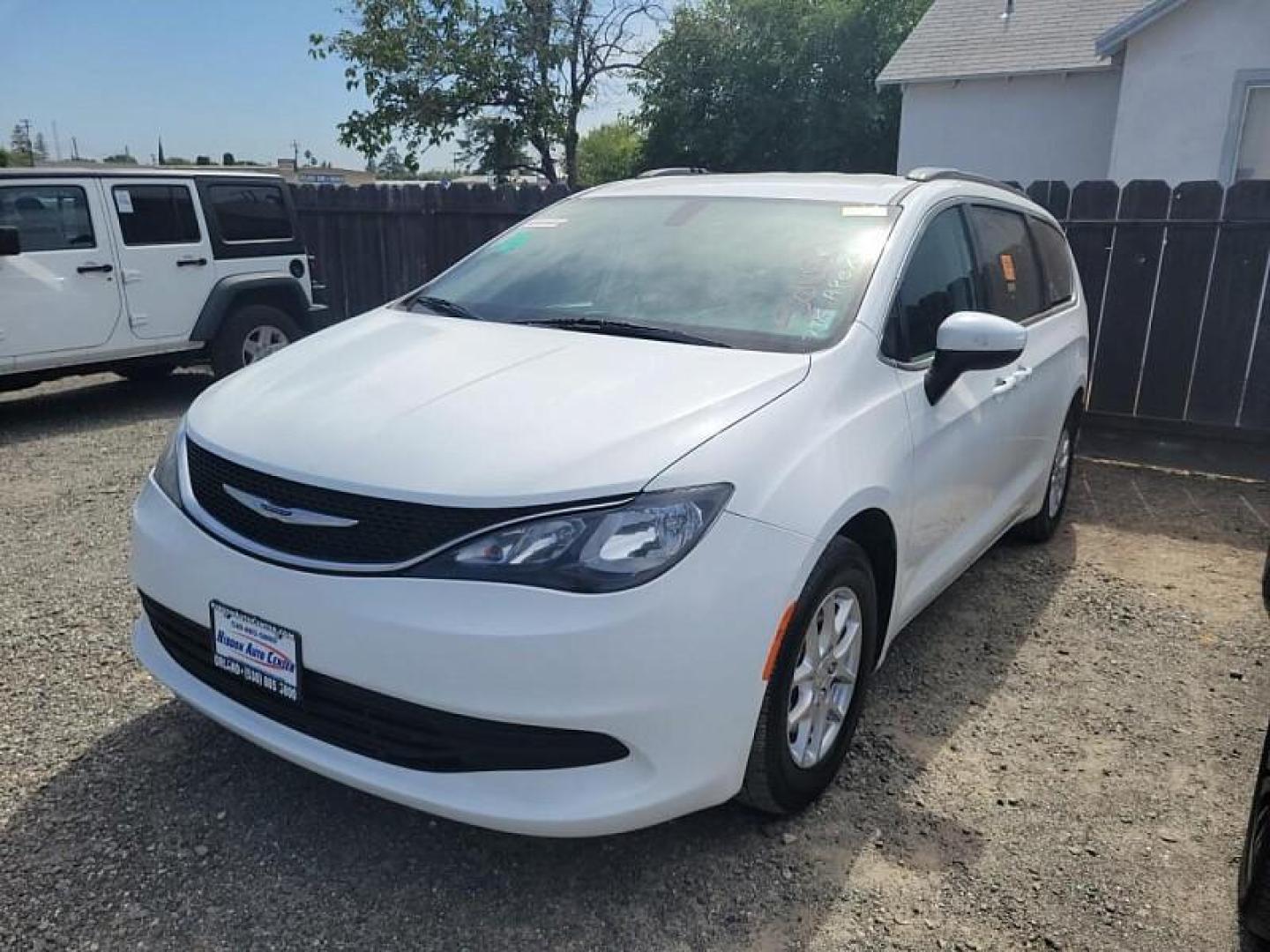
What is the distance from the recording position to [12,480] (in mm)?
5801

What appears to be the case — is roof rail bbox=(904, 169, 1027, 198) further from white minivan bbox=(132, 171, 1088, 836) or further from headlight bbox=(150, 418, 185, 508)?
headlight bbox=(150, 418, 185, 508)

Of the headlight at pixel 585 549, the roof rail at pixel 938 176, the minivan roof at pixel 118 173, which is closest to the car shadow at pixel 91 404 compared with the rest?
the minivan roof at pixel 118 173

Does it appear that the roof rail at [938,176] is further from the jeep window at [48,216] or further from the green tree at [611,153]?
the green tree at [611,153]

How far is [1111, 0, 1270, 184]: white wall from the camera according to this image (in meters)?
12.1

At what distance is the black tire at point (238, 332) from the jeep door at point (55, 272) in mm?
825

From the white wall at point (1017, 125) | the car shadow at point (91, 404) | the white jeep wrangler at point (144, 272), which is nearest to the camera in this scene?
the white jeep wrangler at point (144, 272)

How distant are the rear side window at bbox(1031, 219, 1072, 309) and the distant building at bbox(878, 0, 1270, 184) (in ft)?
29.7

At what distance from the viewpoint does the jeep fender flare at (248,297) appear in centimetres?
779

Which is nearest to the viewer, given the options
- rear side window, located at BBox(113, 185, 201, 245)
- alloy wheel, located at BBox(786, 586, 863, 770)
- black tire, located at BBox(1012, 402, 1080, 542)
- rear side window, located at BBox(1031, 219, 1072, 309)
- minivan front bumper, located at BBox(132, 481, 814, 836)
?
minivan front bumper, located at BBox(132, 481, 814, 836)

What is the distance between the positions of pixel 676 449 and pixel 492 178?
27514mm

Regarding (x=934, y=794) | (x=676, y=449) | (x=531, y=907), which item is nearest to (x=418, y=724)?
(x=531, y=907)

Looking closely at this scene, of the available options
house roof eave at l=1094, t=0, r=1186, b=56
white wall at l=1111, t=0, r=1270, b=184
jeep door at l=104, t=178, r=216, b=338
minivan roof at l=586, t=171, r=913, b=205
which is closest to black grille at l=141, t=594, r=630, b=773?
minivan roof at l=586, t=171, r=913, b=205

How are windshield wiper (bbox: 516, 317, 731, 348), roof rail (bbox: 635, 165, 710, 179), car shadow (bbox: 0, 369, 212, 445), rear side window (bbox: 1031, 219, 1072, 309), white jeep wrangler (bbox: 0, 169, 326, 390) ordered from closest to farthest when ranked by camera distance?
windshield wiper (bbox: 516, 317, 731, 348), roof rail (bbox: 635, 165, 710, 179), rear side window (bbox: 1031, 219, 1072, 309), white jeep wrangler (bbox: 0, 169, 326, 390), car shadow (bbox: 0, 369, 212, 445)

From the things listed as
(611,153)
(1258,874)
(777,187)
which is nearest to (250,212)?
(777,187)
